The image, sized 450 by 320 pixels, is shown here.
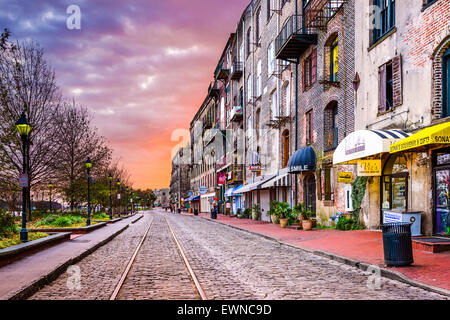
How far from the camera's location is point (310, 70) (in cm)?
2594

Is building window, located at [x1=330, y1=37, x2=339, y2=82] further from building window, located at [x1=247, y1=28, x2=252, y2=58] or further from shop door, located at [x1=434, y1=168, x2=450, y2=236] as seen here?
building window, located at [x1=247, y1=28, x2=252, y2=58]

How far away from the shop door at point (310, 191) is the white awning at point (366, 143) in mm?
6600

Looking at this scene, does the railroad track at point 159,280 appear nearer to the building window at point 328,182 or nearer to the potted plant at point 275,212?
the building window at point 328,182

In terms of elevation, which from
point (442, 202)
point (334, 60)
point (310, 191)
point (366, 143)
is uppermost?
point (334, 60)

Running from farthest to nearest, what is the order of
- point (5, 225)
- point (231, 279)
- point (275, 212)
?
point (275, 212)
point (5, 225)
point (231, 279)

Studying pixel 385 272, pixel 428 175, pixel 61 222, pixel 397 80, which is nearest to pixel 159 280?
pixel 385 272

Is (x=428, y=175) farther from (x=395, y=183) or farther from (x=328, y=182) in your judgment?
(x=328, y=182)

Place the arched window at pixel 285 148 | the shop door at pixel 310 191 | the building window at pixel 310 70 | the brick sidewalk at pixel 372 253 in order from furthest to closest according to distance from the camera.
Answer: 1. the arched window at pixel 285 148
2. the shop door at pixel 310 191
3. the building window at pixel 310 70
4. the brick sidewalk at pixel 372 253

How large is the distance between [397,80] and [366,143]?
254 cm

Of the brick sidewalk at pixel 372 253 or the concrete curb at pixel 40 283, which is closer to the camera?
the concrete curb at pixel 40 283

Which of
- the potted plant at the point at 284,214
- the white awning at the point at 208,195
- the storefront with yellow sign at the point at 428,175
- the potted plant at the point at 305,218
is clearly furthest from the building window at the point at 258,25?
the white awning at the point at 208,195

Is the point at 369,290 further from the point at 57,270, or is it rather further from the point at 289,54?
the point at 289,54

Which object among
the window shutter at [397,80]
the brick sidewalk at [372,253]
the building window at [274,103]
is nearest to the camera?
the brick sidewalk at [372,253]

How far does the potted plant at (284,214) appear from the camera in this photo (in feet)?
80.2
